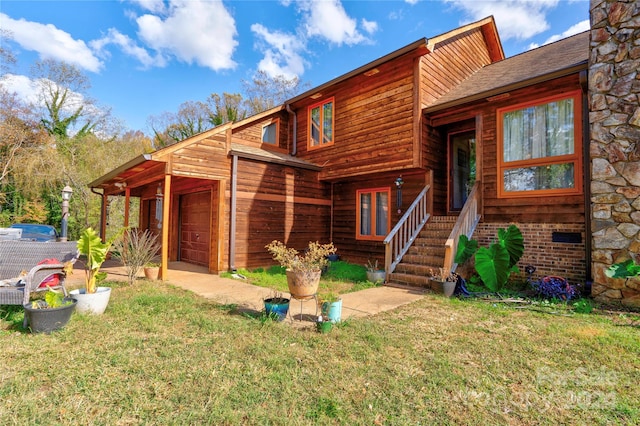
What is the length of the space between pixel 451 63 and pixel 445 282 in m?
6.95

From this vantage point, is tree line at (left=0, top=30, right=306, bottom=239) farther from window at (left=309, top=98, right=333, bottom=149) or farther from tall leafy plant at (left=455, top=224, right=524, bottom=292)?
tall leafy plant at (left=455, top=224, right=524, bottom=292)

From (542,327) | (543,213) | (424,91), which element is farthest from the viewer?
(424,91)

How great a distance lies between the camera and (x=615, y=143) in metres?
5.43

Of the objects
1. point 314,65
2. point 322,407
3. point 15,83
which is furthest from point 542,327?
point 15,83

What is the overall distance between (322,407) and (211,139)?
24.8 ft

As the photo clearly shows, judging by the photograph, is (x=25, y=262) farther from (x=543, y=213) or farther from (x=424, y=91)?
(x=543, y=213)

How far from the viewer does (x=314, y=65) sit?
22188 millimetres

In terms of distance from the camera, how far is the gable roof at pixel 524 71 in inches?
267

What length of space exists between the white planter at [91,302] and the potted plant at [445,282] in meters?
5.66

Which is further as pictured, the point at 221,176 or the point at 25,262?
the point at 221,176

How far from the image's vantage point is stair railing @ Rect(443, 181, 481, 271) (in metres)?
6.51

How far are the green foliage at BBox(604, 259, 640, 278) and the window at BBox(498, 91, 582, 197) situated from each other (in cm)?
181

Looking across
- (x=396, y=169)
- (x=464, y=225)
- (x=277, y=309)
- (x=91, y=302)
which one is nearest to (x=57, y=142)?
(x=91, y=302)

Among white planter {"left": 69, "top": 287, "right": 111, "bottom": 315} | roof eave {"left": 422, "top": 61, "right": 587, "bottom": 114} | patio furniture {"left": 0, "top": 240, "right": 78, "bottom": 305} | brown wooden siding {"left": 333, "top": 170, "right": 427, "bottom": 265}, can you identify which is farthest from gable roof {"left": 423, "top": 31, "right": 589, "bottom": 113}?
patio furniture {"left": 0, "top": 240, "right": 78, "bottom": 305}
